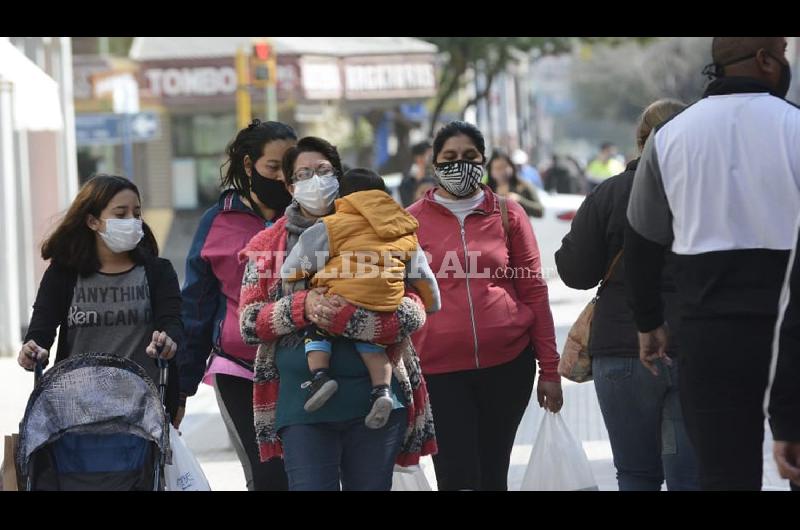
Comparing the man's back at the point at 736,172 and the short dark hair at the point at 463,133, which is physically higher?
the short dark hair at the point at 463,133

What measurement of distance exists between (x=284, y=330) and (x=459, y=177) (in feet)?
4.26

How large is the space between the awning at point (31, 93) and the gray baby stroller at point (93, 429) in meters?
7.60

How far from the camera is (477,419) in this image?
19.8ft

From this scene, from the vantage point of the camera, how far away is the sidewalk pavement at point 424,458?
333 inches

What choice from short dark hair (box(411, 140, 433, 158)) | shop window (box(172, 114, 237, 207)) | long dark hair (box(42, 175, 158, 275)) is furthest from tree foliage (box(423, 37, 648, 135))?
long dark hair (box(42, 175, 158, 275))

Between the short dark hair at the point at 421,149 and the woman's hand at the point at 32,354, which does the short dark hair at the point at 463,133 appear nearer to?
the woman's hand at the point at 32,354

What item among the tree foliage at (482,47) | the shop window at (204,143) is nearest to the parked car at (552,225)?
the tree foliage at (482,47)

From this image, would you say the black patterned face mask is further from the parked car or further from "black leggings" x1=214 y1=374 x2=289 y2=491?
the parked car

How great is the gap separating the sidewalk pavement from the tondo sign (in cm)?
2151

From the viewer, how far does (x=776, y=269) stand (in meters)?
4.27

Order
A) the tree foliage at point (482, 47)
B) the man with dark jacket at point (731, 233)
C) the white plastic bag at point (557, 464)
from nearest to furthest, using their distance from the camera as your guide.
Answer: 1. the man with dark jacket at point (731, 233)
2. the white plastic bag at point (557, 464)
3. the tree foliage at point (482, 47)
